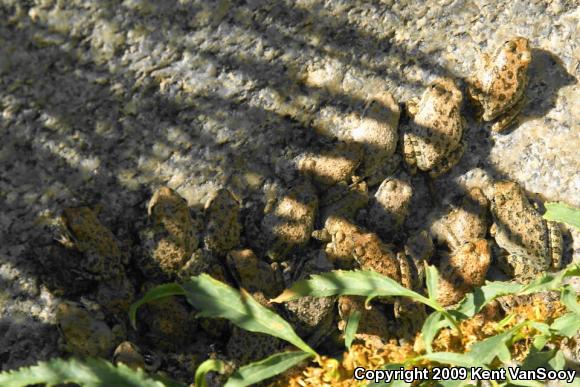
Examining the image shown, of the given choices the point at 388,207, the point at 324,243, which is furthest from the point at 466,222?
the point at 324,243

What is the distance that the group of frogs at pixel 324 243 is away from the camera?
130 inches

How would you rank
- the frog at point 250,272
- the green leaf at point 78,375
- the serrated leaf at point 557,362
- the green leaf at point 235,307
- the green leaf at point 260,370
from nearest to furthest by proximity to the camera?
the green leaf at point 78,375 < the green leaf at point 260,370 < the green leaf at point 235,307 < the serrated leaf at point 557,362 < the frog at point 250,272

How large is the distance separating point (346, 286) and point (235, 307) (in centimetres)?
39

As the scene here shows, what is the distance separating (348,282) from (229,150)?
791 millimetres

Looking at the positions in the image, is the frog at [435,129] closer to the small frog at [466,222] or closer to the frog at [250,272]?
the small frog at [466,222]

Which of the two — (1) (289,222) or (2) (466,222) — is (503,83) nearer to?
(2) (466,222)

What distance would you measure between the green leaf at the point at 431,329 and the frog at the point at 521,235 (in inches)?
31.2

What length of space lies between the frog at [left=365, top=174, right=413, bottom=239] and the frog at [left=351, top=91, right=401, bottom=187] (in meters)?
0.09

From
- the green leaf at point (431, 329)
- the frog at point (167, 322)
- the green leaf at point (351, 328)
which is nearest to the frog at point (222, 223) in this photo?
the frog at point (167, 322)

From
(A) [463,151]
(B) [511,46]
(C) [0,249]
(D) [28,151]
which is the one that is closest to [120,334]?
(C) [0,249]

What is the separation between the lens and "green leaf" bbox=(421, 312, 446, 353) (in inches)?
118

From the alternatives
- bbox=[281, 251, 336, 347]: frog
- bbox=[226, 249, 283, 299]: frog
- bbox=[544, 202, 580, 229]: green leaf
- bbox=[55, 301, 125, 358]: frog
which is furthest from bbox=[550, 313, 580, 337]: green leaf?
bbox=[55, 301, 125, 358]: frog

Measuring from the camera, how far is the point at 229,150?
11.7 ft

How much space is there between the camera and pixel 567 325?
10.2 feet
